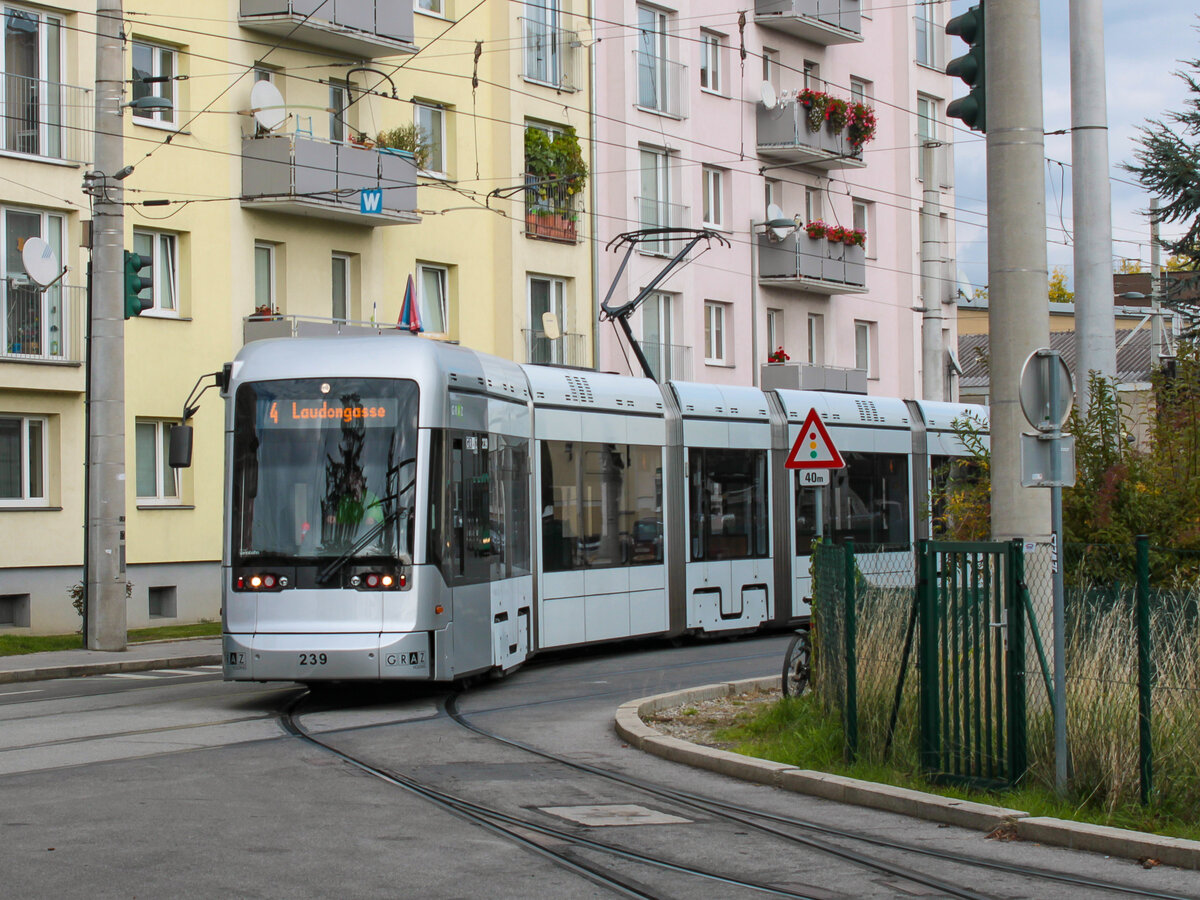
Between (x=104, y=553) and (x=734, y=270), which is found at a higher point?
(x=734, y=270)

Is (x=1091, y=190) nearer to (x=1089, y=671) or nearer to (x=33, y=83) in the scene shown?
(x=1089, y=671)

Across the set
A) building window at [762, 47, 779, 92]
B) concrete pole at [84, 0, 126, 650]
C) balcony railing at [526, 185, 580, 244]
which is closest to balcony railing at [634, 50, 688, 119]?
balcony railing at [526, 185, 580, 244]

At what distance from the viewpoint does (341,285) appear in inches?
1222

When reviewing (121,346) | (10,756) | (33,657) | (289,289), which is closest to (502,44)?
(289,289)

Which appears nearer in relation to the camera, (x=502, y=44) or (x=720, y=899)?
(x=720, y=899)

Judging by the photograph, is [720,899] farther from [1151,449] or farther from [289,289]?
[289,289]

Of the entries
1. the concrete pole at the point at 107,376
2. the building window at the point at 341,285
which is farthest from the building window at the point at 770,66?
the concrete pole at the point at 107,376

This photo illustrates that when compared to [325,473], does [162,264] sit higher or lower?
higher

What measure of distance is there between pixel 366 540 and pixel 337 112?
724 inches

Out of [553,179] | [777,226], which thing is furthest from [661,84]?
[553,179]

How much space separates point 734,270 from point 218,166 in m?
15.4

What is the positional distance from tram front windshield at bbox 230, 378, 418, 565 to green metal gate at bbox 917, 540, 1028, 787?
5.42m

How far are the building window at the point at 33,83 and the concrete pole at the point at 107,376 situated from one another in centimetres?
449

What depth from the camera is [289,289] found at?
29547 millimetres
